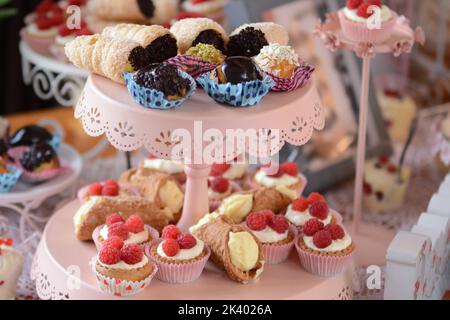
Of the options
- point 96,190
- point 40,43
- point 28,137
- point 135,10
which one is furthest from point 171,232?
point 40,43

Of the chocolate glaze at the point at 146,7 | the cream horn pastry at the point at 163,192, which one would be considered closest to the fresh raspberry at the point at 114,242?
the cream horn pastry at the point at 163,192

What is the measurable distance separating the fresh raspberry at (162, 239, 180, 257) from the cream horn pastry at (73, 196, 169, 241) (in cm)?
17

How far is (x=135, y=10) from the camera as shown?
2.43 meters

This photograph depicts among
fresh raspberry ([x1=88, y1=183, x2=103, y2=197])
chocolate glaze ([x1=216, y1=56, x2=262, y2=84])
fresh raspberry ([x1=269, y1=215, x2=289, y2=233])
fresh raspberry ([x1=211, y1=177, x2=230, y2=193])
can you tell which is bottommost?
fresh raspberry ([x1=211, y1=177, x2=230, y2=193])

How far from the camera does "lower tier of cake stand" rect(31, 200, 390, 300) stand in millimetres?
1719

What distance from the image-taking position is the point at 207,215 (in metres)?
1.84

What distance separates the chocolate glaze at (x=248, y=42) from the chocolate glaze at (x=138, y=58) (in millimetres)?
189

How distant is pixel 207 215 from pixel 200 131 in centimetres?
30

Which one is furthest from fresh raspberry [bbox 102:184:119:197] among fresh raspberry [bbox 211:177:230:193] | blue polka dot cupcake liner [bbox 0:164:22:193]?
blue polka dot cupcake liner [bbox 0:164:22:193]

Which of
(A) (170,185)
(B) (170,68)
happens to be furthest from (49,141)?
(B) (170,68)

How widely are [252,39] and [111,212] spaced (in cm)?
47

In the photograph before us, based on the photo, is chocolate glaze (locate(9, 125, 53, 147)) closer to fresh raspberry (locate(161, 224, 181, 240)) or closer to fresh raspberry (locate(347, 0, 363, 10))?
fresh raspberry (locate(161, 224, 181, 240))

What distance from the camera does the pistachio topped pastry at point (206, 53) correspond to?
173cm

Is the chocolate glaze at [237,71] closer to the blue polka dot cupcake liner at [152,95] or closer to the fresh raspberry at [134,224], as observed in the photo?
the blue polka dot cupcake liner at [152,95]
